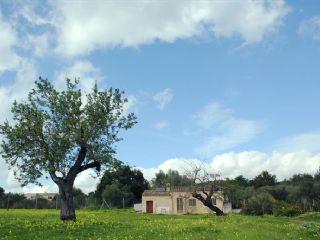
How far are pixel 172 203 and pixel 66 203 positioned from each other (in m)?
58.4

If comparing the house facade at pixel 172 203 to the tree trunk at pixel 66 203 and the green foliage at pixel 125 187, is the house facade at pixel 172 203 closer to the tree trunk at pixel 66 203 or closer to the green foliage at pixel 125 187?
the green foliage at pixel 125 187

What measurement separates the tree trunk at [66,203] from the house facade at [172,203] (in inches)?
2214

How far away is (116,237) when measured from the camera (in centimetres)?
2498

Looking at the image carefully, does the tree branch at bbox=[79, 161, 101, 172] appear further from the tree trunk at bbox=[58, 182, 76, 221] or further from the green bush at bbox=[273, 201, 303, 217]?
the green bush at bbox=[273, 201, 303, 217]

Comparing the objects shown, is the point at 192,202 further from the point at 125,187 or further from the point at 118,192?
the point at 125,187

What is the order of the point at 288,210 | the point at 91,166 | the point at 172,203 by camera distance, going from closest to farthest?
1. the point at 91,166
2. the point at 288,210
3. the point at 172,203

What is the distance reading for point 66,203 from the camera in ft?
128

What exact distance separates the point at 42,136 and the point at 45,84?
4437mm

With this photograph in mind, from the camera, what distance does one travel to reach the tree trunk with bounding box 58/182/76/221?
3888cm

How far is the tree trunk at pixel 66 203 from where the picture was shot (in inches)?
1531

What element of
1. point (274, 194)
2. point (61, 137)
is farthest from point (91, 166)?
point (274, 194)

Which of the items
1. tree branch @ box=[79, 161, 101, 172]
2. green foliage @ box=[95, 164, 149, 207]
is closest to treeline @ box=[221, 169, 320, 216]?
green foliage @ box=[95, 164, 149, 207]

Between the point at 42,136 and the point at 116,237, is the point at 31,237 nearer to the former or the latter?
the point at 116,237

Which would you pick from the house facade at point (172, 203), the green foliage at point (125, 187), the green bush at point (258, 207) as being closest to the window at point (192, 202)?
the house facade at point (172, 203)
